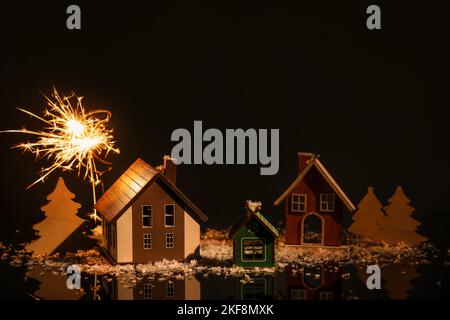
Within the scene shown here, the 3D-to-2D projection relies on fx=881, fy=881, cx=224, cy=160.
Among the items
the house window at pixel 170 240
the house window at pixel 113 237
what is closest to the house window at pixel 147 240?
the house window at pixel 170 240

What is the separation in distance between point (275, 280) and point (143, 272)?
5.10ft

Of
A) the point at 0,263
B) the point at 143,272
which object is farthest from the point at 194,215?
the point at 0,263

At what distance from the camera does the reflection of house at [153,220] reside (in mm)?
10578

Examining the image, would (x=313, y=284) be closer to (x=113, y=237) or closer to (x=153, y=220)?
(x=153, y=220)

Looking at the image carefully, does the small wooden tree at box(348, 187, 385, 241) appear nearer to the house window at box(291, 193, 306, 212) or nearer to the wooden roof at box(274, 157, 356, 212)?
the wooden roof at box(274, 157, 356, 212)

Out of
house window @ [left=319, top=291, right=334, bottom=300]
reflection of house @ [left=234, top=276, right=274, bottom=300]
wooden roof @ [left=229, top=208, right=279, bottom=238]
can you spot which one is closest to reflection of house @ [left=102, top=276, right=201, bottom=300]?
reflection of house @ [left=234, top=276, right=274, bottom=300]

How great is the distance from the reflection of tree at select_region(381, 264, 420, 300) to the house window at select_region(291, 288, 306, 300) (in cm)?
93

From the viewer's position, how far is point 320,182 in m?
11.3

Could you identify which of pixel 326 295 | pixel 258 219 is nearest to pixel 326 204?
pixel 258 219

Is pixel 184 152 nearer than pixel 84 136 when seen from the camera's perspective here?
No

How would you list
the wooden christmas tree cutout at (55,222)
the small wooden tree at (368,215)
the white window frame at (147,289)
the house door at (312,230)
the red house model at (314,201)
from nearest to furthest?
1. the white window frame at (147,289)
2. the wooden christmas tree cutout at (55,222)
3. the red house model at (314,201)
4. the house door at (312,230)
5. the small wooden tree at (368,215)

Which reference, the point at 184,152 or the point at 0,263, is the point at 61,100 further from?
the point at 0,263

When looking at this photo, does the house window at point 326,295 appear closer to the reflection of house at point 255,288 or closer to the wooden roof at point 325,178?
the reflection of house at point 255,288

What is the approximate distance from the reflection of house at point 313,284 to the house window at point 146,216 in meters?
1.76
